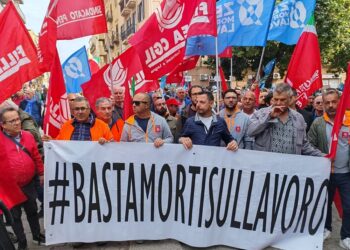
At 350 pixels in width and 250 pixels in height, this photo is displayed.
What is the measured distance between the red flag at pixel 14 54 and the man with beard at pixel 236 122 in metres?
2.34

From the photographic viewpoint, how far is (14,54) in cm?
427

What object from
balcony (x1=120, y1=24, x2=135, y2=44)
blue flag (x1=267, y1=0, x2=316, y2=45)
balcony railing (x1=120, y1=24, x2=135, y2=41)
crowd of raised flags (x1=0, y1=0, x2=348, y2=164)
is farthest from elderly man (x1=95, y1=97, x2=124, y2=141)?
balcony railing (x1=120, y1=24, x2=135, y2=41)

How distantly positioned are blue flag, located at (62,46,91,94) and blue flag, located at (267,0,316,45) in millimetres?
3601

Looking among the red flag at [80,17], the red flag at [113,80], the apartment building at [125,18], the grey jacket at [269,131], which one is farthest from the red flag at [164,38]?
the apartment building at [125,18]

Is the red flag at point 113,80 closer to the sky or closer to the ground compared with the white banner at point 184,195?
closer to the sky

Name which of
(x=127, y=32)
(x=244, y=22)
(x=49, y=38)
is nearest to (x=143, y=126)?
(x=49, y=38)

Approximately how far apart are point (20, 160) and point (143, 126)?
1.36 meters

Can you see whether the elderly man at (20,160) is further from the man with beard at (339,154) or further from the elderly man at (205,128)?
the man with beard at (339,154)

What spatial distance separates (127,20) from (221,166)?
153 feet

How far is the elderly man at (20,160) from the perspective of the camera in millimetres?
4055

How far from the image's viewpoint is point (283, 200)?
4031 mm

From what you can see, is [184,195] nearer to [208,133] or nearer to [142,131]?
[208,133]

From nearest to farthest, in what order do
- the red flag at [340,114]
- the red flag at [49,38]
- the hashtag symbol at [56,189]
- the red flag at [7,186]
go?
the red flag at [7,186] → the red flag at [340,114] → the hashtag symbol at [56,189] → the red flag at [49,38]

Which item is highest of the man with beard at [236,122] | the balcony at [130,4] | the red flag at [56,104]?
the balcony at [130,4]
